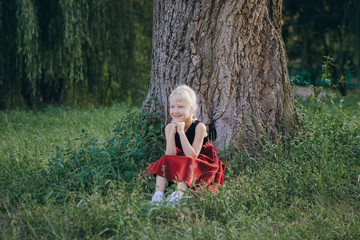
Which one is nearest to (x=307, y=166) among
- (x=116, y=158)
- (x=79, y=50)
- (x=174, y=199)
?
(x=174, y=199)

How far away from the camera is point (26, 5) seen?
255 inches

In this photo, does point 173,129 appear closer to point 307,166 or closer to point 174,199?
point 174,199

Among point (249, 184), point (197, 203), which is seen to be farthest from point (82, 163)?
point (249, 184)

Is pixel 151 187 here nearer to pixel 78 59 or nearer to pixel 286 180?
pixel 286 180

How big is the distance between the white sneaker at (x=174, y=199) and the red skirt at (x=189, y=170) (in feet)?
0.45

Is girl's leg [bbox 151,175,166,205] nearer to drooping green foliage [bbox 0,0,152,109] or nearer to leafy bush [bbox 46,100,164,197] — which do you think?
leafy bush [bbox 46,100,164,197]

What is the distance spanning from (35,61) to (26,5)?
3.20ft

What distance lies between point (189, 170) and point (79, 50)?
5.06 metres

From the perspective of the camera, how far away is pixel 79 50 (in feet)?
23.8

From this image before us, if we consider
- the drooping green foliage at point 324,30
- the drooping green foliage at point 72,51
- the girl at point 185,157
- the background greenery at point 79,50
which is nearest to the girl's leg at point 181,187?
the girl at point 185,157

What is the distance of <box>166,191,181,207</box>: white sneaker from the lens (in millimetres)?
2636

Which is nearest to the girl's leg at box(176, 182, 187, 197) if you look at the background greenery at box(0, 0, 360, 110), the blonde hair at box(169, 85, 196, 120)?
the blonde hair at box(169, 85, 196, 120)

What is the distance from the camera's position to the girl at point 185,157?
9.64 feet

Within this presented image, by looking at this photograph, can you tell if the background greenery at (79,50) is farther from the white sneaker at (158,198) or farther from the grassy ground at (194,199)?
the white sneaker at (158,198)
